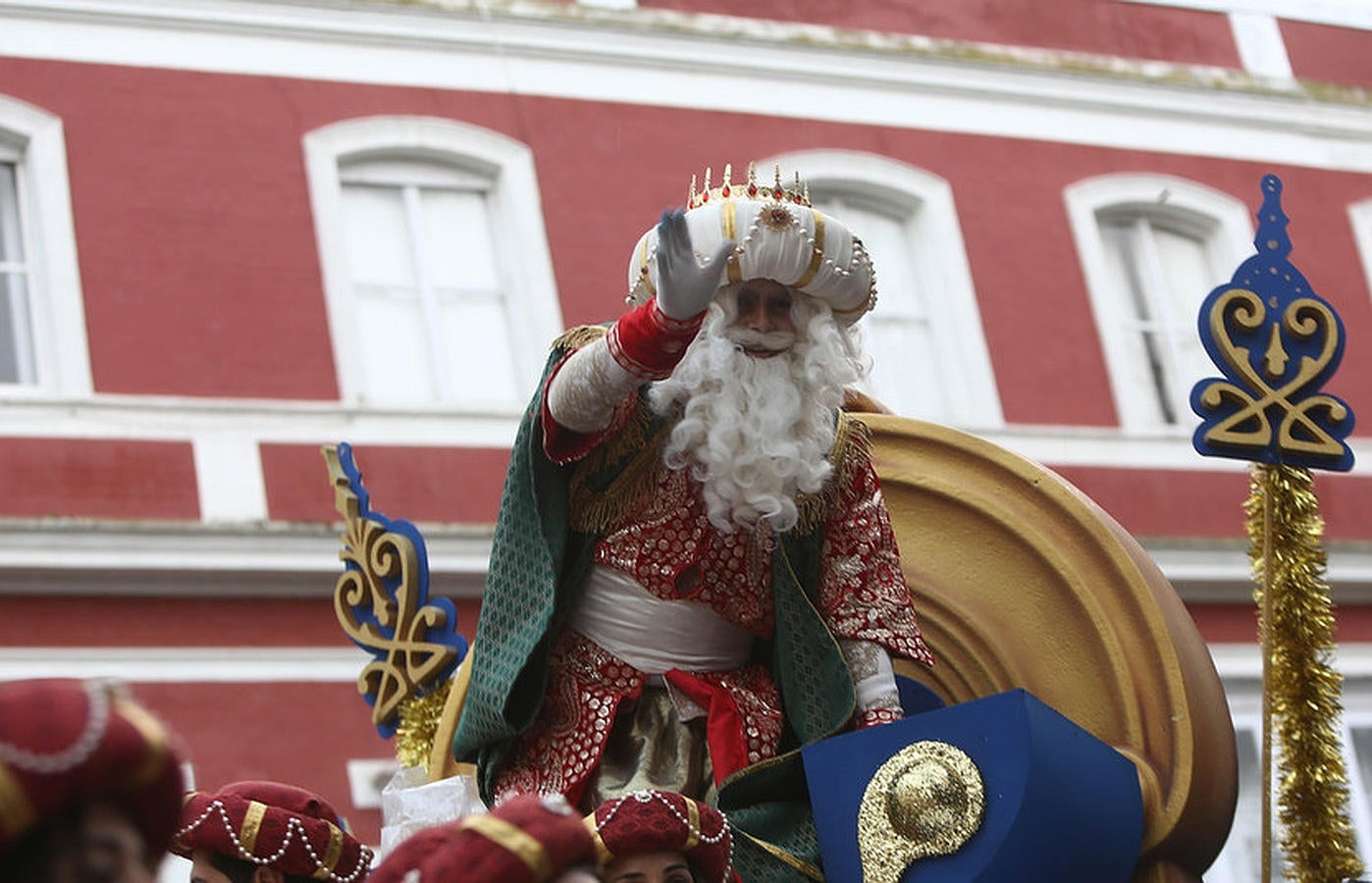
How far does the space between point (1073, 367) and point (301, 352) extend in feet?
15.0

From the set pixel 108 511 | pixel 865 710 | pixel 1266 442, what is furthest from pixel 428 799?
pixel 108 511

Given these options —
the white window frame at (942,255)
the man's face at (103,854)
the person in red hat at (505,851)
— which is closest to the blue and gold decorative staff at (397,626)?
the person in red hat at (505,851)

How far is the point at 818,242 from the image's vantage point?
4.91 meters

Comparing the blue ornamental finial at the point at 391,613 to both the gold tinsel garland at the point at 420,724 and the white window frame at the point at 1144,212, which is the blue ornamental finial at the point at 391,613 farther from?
the white window frame at the point at 1144,212

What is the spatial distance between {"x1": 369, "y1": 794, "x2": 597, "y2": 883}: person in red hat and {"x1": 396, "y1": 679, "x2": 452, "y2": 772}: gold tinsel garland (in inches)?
120

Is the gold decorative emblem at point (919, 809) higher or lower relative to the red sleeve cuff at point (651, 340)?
lower

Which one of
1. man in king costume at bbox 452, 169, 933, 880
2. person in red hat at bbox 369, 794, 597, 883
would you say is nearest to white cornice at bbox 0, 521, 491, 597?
man in king costume at bbox 452, 169, 933, 880

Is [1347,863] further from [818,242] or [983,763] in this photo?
[818,242]

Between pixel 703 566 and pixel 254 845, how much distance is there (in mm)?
1057

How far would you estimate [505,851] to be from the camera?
9.59 feet

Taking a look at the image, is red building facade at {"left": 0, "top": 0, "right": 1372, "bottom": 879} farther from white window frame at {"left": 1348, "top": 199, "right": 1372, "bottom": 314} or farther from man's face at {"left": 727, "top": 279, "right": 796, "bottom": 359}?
man's face at {"left": 727, "top": 279, "right": 796, "bottom": 359}

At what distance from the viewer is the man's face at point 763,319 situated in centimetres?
499

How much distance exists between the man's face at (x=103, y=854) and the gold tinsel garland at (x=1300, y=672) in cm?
295

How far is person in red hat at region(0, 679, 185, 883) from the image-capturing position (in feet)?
7.90
